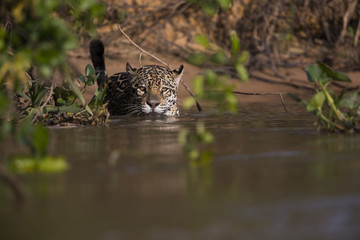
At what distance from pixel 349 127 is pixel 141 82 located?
3.34 meters

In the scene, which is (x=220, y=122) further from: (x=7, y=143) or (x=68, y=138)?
(x=7, y=143)

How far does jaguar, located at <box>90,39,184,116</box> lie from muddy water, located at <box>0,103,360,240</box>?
8.91 ft

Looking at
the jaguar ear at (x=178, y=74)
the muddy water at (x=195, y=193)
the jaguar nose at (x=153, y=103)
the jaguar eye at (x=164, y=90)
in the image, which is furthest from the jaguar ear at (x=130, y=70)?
the muddy water at (x=195, y=193)

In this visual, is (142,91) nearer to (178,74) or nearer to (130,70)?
(130,70)

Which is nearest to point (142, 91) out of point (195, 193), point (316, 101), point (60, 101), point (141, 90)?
point (141, 90)

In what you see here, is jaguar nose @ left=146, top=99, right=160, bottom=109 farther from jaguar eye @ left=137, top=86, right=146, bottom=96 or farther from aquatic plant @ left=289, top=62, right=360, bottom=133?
aquatic plant @ left=289, top=62, right=360, bottom=133

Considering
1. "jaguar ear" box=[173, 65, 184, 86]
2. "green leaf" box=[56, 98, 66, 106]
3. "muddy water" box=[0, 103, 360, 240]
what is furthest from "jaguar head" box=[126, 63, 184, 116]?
"muddy water" box=[0, 103, 360, 240]

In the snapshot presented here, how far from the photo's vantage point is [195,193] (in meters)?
2.97

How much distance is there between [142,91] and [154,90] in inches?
7.6

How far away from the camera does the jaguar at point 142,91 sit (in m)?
7.50

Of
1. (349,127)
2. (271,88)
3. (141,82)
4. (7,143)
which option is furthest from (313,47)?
(7,143)

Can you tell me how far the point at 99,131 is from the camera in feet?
18.4

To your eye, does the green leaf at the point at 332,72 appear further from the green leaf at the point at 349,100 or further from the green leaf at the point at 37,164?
the green leaf at the point at 37,164

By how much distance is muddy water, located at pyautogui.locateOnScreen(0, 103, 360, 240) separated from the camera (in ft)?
8.05
